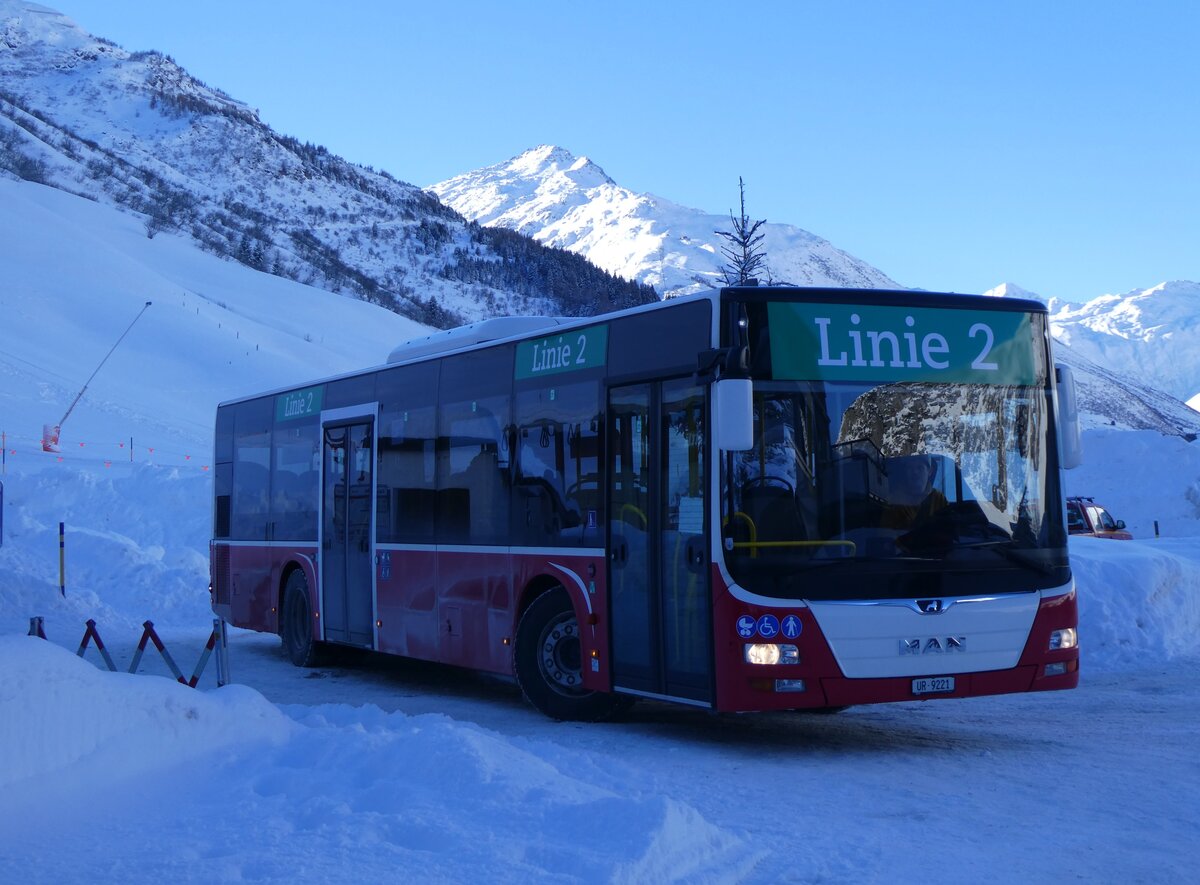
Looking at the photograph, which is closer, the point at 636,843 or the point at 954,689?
the point at 636,843

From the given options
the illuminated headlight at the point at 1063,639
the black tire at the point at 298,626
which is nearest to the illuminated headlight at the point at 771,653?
the illuminated headlight at the point at 1063,639

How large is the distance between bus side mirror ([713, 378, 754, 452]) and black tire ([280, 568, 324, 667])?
24.7 feet

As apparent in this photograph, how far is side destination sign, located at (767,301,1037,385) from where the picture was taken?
9.04m

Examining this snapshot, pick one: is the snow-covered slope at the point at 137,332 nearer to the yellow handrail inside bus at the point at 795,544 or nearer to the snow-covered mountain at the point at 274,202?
the snow-covered mountain at the point at 274,202

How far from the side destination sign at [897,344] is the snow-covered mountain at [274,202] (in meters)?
83.7

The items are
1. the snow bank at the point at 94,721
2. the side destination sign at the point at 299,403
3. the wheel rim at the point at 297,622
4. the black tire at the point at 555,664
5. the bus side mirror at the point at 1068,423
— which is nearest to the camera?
the snow bank at the point at 94,721

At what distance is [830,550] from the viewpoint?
883 centimetres

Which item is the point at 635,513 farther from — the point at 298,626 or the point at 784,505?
the point at 298,626

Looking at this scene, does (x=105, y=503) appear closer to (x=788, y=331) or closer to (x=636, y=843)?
(x=788, y=331)

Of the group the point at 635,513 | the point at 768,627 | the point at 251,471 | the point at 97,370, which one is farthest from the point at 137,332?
the point at 768,627

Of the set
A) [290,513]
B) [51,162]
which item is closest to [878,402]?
[290,513]

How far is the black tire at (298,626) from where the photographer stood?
1509 cm

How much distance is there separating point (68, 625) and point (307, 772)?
12.0m

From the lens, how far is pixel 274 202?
163 m
